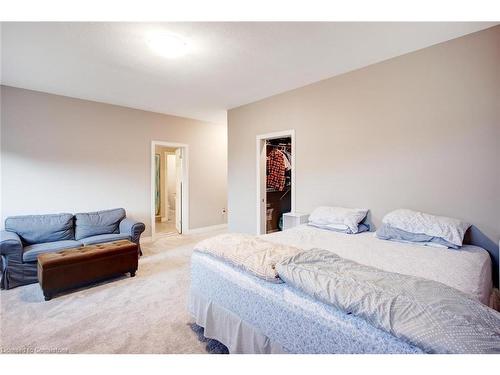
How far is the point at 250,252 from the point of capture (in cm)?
170

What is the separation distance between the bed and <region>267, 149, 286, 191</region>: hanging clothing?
8.49ft

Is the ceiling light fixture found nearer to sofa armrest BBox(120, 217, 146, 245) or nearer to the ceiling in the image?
Answer: the ceiling

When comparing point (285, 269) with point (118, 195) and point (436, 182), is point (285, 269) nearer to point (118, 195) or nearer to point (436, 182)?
point (436, 182)

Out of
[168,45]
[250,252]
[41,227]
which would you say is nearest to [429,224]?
[250,252]

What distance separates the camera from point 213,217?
6.08m

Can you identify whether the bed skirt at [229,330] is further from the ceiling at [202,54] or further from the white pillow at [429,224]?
the ceiling at [202,54]

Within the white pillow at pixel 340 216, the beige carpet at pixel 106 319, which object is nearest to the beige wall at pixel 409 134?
the white pillow at pixel 340 216

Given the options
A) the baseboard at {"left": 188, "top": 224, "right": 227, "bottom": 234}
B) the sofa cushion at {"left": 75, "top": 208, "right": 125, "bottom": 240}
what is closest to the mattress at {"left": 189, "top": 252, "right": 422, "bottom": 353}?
the sofa cushion at {"left": 75, "top": 208, "right": 125, "bottom": 240}

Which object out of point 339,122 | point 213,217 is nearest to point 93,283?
point 213,217

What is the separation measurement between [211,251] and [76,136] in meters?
3.63

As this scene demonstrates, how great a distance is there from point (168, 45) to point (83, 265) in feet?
8.33

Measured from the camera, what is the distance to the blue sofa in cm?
282

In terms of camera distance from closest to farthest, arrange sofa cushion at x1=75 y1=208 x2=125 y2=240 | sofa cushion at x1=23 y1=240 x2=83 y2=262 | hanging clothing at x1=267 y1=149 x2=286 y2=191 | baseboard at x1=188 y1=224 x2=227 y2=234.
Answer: sofa cushion at x1=23 y1=240 x2=83 y2=262
sofa cushion at x1=75 y1=208 x2=125 y2=240
hanging clothing at x1=267 y1=149 x2=286 y2=191
baseboard at x1=188 y1=224 x2=227 y2=234

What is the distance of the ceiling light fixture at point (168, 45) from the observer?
2.27 metres
